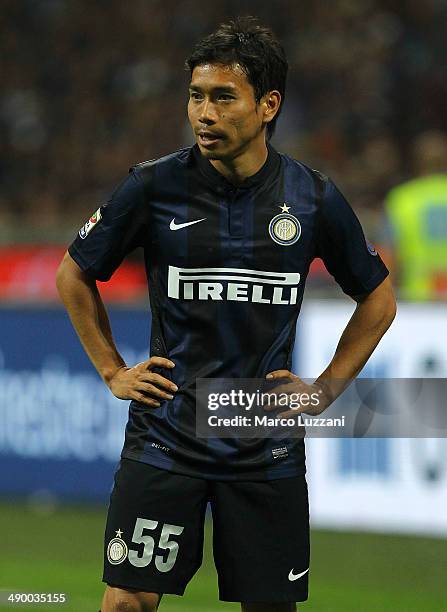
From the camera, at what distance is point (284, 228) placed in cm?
416

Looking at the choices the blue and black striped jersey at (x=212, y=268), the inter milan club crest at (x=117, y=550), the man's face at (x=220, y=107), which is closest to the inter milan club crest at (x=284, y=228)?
the blue and black striped jersey at (x=212, y=268)

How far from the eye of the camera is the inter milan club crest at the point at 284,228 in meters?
4.15

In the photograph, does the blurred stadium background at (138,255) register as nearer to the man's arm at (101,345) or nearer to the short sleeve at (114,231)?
the man's arm at (101,345)

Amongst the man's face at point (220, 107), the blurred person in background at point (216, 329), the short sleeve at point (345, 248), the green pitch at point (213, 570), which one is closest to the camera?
the man's face at point (220, 107)

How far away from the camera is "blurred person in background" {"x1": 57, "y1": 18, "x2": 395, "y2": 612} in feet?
13.5

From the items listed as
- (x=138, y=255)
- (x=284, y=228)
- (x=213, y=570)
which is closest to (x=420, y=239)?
(x=213, y=570)

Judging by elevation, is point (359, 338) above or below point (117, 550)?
above

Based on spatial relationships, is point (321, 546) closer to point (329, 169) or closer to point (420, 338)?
point (420, 338)

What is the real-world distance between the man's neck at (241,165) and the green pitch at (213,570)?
2.82 metres

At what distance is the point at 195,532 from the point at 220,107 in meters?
1.24

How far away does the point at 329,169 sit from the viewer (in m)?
11.6

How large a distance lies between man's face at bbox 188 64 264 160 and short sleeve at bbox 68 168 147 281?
0.25 meters

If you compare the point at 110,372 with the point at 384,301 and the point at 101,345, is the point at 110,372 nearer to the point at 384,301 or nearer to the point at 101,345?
the point at 101,345

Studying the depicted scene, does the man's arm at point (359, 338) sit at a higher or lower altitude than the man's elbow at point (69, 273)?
lower
